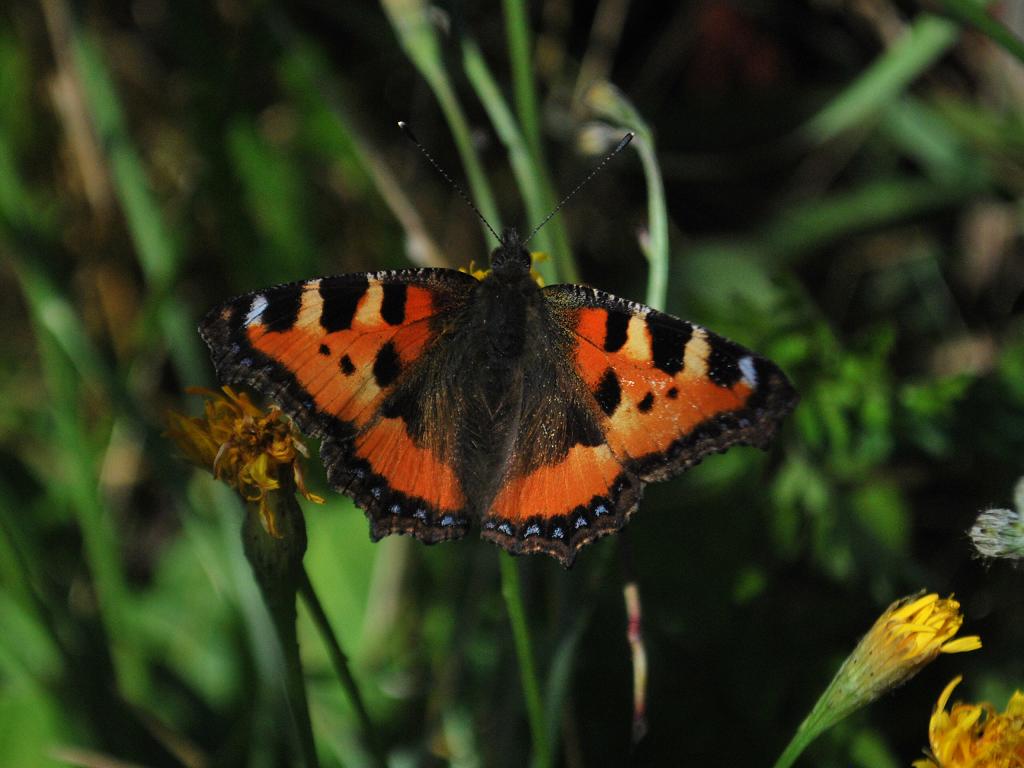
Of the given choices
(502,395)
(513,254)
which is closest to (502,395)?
(502,395)

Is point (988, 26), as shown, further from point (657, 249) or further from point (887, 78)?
point (887, 78)

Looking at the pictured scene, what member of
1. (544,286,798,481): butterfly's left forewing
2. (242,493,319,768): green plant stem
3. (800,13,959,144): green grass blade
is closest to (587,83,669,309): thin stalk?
(544,286,798,481): butterfly's left forewing

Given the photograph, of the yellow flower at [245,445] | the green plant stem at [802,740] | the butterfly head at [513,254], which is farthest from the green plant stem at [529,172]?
the green plant stem at [802,740]

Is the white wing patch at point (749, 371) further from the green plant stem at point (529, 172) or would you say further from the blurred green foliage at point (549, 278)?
the green plant stem at point (529, 172)

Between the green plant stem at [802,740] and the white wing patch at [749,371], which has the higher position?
the white wing patch at [749,371]

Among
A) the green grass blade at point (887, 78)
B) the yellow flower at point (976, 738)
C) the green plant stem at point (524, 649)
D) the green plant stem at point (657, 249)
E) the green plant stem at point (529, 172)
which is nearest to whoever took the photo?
the yellow flower at point (976, 738)

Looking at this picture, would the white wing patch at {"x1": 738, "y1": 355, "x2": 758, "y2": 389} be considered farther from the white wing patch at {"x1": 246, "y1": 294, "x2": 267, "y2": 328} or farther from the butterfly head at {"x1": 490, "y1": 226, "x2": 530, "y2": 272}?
the white wing patch at {"x1": 246, "y1": 294, "x2": 267, "y2": 328}
